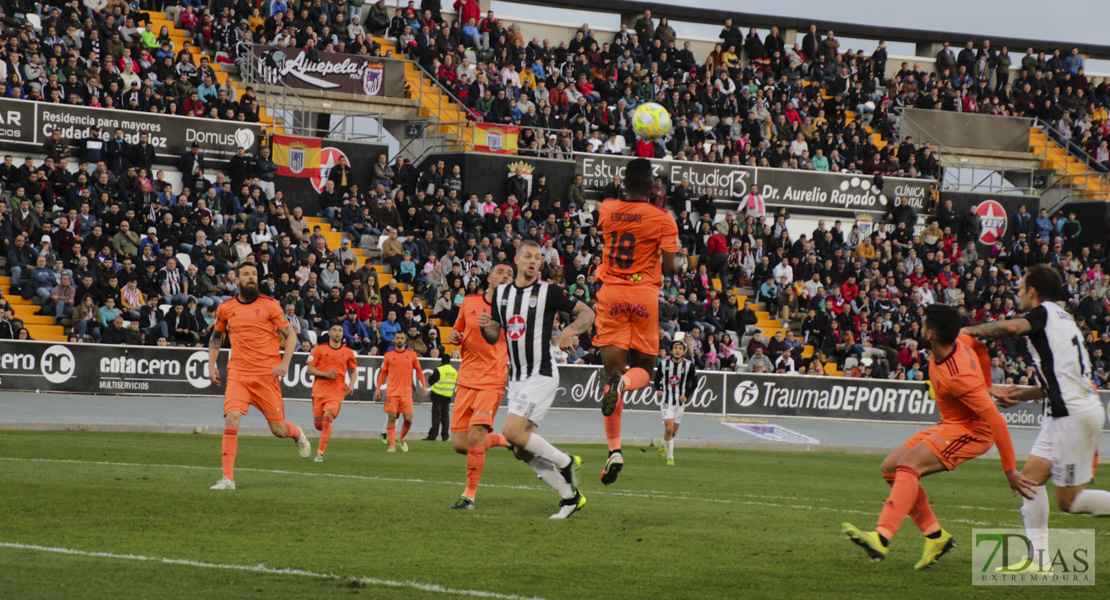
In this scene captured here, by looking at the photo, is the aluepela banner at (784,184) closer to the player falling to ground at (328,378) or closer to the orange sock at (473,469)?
the player falling to ground at (328,378)

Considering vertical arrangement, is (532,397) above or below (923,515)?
above

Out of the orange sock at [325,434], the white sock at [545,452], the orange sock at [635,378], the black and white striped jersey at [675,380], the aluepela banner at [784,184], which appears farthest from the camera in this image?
the aluepela banner at [784,184]

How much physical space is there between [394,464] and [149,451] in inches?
136

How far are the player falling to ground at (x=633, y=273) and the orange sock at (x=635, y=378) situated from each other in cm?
2

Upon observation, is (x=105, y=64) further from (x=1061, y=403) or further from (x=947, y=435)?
(x=1061, y=403)

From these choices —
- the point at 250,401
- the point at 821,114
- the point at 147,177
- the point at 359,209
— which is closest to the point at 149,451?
the point at 250,401

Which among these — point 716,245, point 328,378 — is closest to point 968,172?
point 716,245

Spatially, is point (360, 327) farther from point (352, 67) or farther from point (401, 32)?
point (401, 32)

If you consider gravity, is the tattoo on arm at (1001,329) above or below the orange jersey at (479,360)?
above

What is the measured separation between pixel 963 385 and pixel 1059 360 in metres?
0.65

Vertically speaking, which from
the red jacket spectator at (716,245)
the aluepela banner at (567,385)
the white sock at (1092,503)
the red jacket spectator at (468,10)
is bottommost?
the aluepela banner at (567,385)

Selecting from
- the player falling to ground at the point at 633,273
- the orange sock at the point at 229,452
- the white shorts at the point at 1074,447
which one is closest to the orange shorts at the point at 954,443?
the white shorts at the point at 1074,447

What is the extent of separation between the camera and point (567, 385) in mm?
28547

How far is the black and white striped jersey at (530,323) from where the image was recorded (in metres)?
11.1
